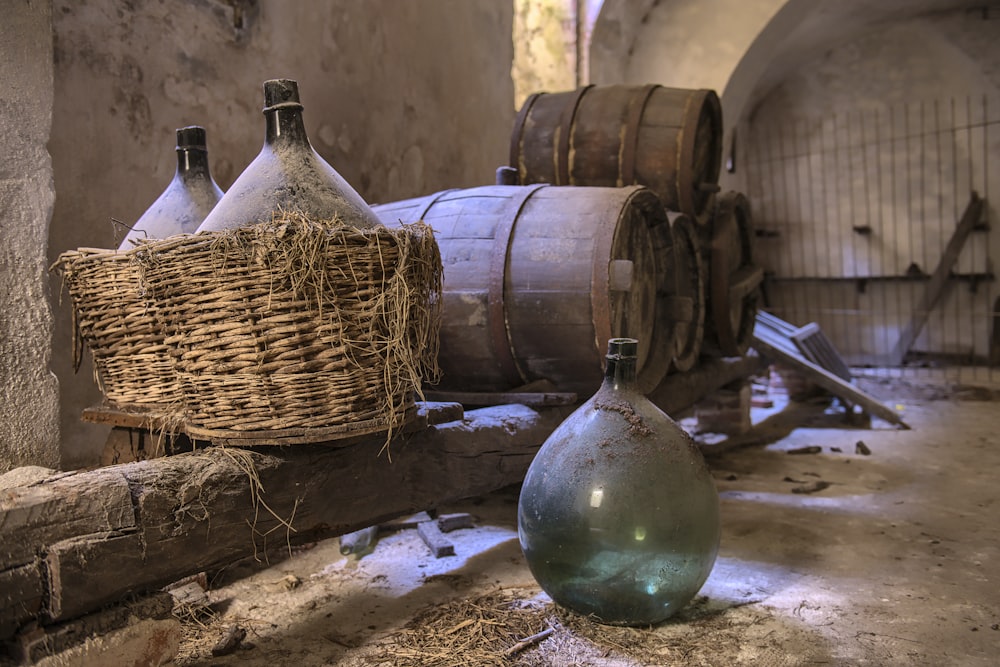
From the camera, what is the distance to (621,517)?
206cm

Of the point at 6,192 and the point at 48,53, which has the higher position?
the point at 48,53

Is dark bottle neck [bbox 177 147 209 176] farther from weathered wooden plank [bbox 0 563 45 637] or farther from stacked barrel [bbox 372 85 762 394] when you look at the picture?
weathered wooden plank [bbox 0 563 45 637]

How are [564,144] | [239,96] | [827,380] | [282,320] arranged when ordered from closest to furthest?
[282,320] < [239,96] < [564,144] < [827,380]

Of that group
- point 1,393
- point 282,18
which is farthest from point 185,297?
point 282,18

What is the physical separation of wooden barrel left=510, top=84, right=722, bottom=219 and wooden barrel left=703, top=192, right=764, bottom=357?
0.73 feet

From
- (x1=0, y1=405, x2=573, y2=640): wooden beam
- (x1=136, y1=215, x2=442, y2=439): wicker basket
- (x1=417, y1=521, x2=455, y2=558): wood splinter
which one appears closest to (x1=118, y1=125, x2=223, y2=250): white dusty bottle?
(x1=136, y1=215, x2=442, y2=439): wicker basket

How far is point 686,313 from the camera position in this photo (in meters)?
3.55

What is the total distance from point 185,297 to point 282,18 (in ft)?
7.36

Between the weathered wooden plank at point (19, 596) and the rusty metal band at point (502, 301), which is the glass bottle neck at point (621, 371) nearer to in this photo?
the rusty metal band at point (502, 301)

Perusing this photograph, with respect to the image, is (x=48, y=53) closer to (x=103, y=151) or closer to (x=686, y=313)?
(x=103, y=151)

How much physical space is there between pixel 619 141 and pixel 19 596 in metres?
3.18

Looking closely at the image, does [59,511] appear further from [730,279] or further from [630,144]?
[730,279]

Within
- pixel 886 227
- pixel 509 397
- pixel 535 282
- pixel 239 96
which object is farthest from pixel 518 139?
pixel 886 227

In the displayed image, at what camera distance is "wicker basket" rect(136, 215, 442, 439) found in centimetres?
179
